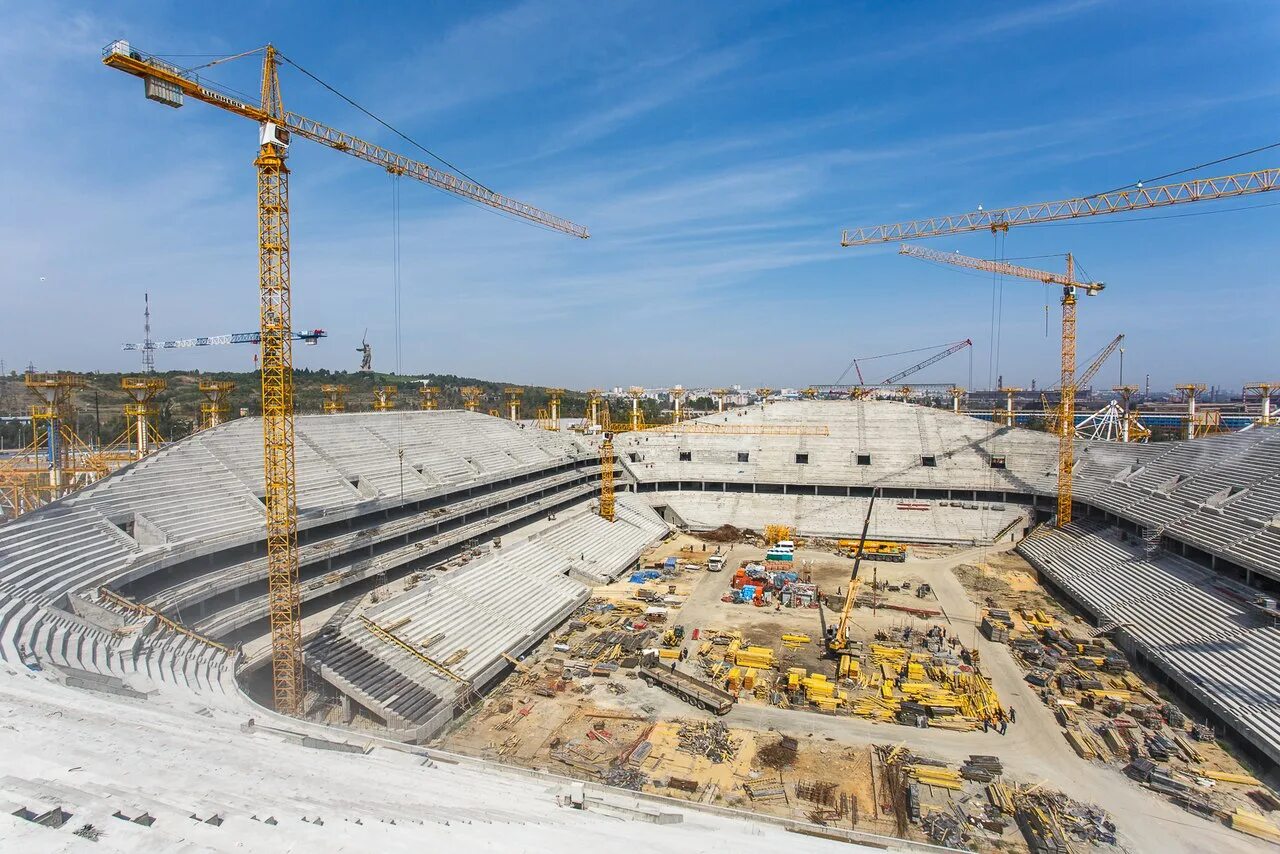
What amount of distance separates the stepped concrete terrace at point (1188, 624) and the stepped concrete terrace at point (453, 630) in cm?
2467

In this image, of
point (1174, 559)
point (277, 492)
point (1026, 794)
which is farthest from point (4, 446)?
point (1174, 559)

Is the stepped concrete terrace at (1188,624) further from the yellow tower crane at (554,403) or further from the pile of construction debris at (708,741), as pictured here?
the yellow tower crane at (554,403)

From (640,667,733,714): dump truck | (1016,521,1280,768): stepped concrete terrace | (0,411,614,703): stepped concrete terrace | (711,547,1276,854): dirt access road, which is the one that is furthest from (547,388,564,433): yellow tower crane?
(711,547,1276,854): dirt access road

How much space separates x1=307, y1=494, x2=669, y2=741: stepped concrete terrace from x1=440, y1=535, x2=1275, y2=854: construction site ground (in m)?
1.17

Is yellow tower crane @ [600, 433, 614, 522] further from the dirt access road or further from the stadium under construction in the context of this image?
the dirt access road

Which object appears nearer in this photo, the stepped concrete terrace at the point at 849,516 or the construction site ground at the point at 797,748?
the construction site ground at the point at 797,748

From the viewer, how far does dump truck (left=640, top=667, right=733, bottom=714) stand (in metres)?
23.0

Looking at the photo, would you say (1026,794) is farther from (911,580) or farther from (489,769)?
(911,580)

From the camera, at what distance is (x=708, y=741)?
68.6ft

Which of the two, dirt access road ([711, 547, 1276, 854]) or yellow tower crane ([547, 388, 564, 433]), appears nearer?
dirt access road ([711, 547, 1276, 854])

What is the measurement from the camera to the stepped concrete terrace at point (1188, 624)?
20.5 metres

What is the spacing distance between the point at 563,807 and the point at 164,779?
716cm


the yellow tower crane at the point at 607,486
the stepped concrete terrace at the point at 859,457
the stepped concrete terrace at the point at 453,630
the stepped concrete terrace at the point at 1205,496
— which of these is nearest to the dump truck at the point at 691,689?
the stepped concrete terrace at the point at 453,630

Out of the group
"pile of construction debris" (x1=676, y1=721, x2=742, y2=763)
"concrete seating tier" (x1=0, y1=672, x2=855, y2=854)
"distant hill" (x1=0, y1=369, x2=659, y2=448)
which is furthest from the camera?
"distant hill" (x1=0, y1=369, x2=659, y2=448)
